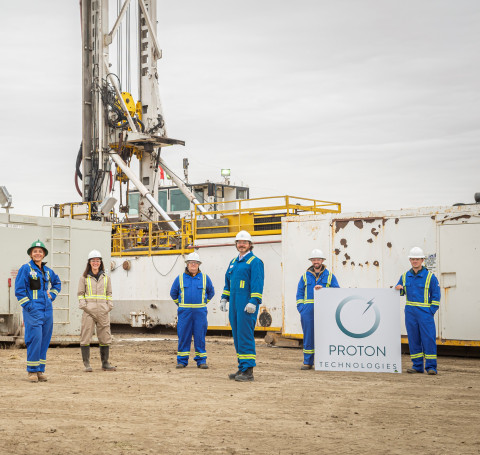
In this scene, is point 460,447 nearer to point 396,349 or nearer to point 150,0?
point 396,349

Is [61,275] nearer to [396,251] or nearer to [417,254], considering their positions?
[396,251]

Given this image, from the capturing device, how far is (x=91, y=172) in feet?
90.3

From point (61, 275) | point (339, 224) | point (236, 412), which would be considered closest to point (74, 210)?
point (61, 275)

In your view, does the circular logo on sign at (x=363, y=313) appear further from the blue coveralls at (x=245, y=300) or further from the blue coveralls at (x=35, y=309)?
the blue coveralls at (x=35, y=309)

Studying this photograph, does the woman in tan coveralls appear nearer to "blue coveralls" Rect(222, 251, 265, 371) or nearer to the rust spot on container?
"blue coveralls" Rect(222, 251, 265, 371)

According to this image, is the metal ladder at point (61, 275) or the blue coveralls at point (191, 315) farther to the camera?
the metal ladder at point (61, 275)

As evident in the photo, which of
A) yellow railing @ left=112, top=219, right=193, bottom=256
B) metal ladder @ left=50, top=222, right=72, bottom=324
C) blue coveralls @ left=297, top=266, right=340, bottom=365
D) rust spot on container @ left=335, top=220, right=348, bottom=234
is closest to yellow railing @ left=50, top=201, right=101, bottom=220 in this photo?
yellow railing @ left=112, top=219, right=193, bottom=256

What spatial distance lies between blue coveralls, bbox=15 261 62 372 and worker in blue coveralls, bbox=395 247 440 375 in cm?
509

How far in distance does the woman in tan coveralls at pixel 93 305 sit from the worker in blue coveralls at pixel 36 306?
1.22 meters

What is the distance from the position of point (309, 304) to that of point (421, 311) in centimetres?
174

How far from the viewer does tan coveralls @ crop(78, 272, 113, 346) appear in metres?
11.9

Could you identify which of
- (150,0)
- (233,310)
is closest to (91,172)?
(150,0)

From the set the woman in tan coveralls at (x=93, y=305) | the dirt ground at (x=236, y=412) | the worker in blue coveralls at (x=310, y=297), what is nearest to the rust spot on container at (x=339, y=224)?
the worker in blue coveralls at (x=310, y=297)

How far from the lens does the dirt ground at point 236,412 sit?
634 cm
